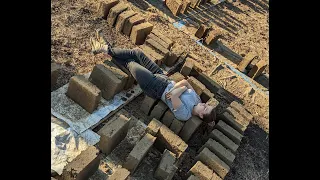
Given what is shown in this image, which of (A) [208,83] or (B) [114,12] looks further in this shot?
(B) [114,12]

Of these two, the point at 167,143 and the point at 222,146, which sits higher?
the point at 222,146

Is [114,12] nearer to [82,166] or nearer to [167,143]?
[167,143]

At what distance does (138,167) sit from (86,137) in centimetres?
79

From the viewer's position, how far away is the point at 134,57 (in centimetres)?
514

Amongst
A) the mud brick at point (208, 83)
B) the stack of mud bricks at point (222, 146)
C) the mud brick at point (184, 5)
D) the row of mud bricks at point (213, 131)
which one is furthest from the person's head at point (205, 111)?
the mud brick at point (184, 5)

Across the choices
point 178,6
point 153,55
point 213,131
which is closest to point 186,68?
point 153,55

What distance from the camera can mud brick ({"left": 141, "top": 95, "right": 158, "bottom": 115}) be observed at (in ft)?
16.1

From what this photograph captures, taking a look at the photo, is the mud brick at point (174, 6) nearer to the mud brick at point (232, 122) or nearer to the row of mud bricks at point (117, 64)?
the row of mud bricks at point (117, 64)

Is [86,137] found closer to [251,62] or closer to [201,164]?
[201,164]

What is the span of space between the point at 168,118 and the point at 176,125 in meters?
0.15

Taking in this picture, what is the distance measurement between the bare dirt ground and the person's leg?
0.52 meters

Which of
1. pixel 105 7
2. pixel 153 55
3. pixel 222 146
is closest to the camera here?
pixel 222 146

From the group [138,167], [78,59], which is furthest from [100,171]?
[78,59]

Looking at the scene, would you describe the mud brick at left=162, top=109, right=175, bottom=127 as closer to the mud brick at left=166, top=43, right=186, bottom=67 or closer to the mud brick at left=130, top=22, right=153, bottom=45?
the mud brick at left=166, top=43, right=186, bottom=67
